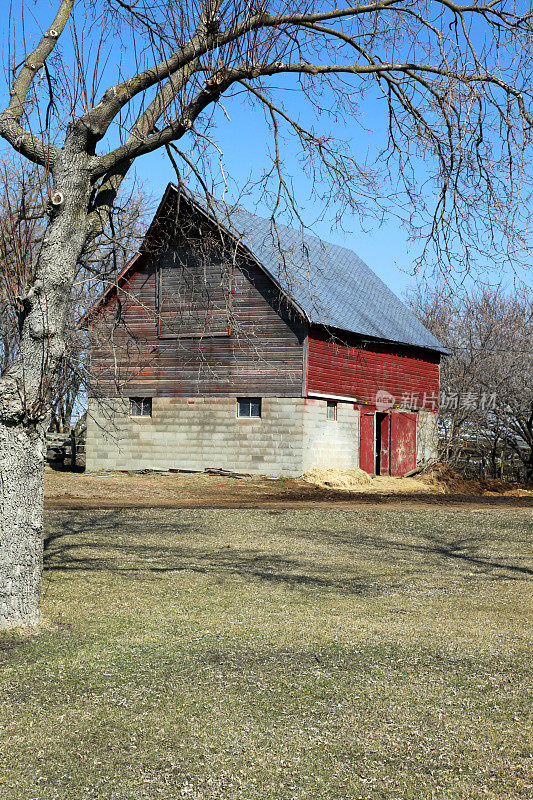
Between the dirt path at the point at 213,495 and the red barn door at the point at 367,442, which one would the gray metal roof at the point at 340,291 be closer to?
the red barn door at the point at 367,442

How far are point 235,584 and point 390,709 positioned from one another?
15.3ft

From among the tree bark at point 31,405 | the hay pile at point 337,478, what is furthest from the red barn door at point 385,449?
the tree bark at point 31,405

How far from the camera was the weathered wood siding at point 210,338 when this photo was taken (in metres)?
26.8

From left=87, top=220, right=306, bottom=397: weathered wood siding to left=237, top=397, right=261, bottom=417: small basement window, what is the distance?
346mm

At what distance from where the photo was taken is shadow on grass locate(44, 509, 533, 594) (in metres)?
11.2

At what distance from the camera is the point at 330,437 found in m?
28.2

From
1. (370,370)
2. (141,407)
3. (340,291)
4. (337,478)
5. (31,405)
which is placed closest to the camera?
(31,405)

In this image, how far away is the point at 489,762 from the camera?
5.10 metres

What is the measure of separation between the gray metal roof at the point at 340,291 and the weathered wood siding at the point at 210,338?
931mm

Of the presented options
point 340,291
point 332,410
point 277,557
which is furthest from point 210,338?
point 277,557

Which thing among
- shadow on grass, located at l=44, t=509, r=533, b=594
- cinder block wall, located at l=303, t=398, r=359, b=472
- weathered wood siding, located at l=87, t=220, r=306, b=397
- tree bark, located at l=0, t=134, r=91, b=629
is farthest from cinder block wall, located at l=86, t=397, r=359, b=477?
tree bark, located at l=0, t=134, r=91, b=629

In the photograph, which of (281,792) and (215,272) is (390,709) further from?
(215,272)

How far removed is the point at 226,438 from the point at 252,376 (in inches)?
99.8

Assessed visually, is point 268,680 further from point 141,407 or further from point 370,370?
point 370,370
